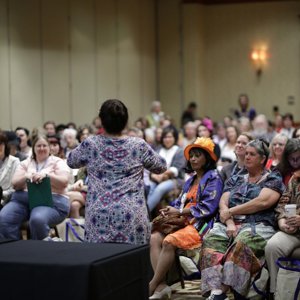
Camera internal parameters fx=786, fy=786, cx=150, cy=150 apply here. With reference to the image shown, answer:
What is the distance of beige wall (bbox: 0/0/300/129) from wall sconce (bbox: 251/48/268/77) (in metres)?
0.13

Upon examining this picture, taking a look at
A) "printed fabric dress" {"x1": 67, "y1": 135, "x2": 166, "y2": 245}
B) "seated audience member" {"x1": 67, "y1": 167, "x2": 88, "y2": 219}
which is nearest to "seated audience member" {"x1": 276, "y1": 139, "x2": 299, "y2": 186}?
"printed fabric dress" {"x1": 67, "y1": 135, "x2": 166, "y2": 245}

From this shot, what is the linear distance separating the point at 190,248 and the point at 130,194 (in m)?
1.12

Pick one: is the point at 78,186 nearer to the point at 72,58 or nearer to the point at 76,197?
the point at 76,197

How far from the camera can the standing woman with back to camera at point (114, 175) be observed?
209 inches

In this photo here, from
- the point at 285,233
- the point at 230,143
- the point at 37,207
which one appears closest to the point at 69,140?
the point at 230,143

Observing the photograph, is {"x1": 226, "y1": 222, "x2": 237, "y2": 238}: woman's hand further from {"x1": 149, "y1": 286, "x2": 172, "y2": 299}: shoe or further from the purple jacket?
{"x1": 149, "y1": 286, "x2": 172, "y2": 299}: shoe

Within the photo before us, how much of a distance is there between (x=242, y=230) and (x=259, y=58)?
43.4ft

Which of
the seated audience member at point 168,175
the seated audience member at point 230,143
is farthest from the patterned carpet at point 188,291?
the seated audience member at point 230,143

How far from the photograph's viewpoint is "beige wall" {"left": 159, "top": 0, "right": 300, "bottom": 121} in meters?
18.6

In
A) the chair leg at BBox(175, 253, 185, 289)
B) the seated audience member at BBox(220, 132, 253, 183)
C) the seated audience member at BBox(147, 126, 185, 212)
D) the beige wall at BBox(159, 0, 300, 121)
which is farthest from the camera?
the beige wall at BBox(159, 0, 300, 121)

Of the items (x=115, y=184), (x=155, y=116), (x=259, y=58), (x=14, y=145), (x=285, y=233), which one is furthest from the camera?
(x=259, y=58)

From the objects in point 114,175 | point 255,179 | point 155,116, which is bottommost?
point 255,179

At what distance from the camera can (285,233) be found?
5.84m

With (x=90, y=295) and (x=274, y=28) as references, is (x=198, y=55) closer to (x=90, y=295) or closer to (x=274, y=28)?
(x=274, y=28)
